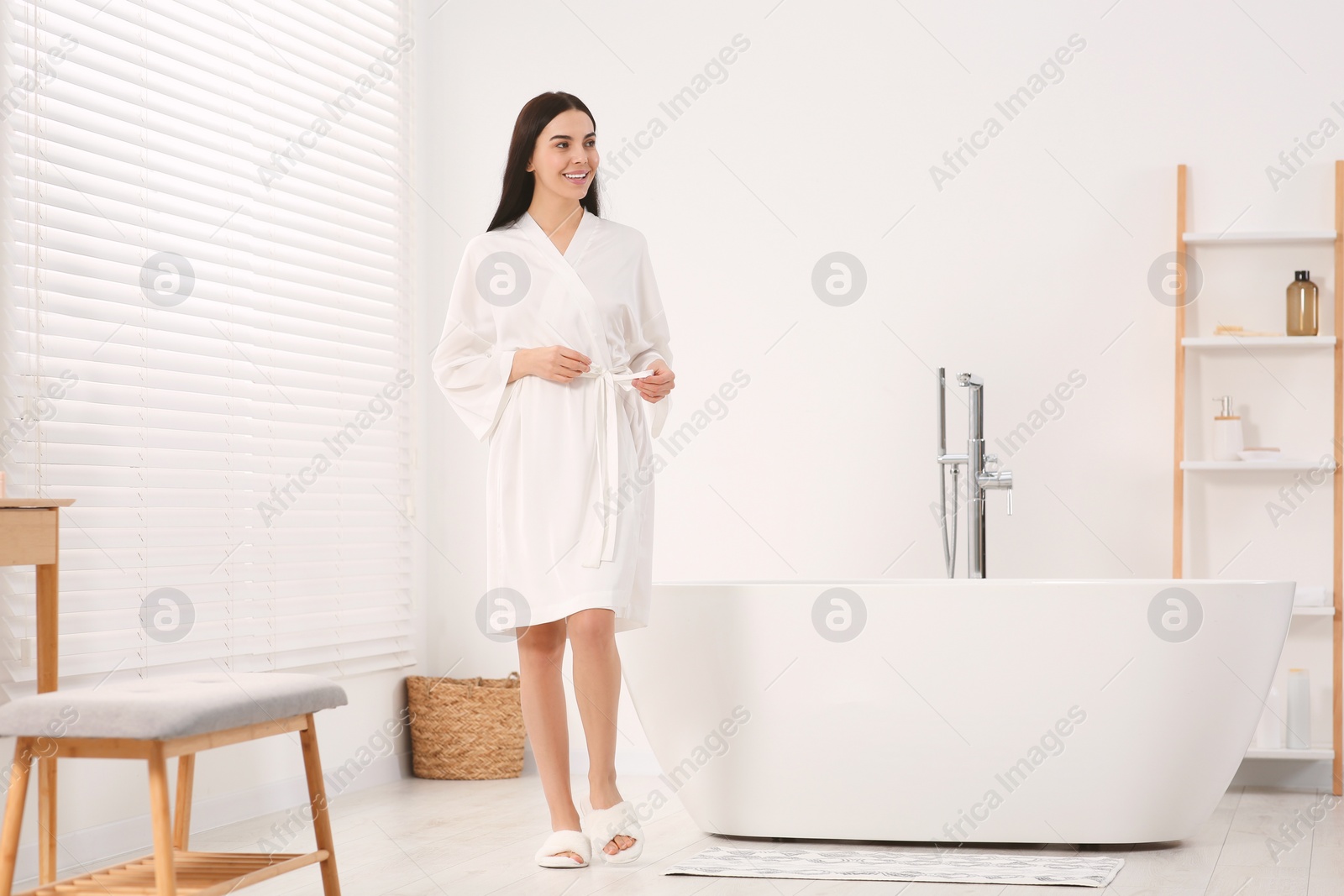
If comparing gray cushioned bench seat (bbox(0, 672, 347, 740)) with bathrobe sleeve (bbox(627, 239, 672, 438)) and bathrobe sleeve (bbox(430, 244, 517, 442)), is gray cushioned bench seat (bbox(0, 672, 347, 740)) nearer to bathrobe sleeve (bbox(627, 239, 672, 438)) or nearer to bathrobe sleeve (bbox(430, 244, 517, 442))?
bathrobe sleeve (bbox(430, 244, 517, 442))

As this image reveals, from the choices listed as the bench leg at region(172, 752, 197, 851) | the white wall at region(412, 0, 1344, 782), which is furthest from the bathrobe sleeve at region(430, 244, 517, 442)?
the white wall at region(412, 0, 1344, 782)

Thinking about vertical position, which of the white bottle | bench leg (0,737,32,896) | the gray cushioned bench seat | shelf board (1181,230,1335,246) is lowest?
the white bottle

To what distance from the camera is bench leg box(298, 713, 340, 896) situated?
6.49 ft

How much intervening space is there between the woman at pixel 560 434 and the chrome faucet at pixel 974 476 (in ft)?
3.20

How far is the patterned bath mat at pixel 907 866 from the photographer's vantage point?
2275 millimetres

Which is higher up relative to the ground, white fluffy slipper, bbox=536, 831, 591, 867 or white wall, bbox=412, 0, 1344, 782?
white wall, bbox=412, 0, 1344, 782

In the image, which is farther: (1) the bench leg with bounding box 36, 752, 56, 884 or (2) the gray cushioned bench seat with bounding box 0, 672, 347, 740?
(1) the bench leg with bounding box 36, 752, 56, 884

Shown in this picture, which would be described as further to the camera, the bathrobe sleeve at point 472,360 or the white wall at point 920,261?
the white wall at point 920,261

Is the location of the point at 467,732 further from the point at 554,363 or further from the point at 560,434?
the point at 554,363

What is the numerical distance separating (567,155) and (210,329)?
37.2 inches

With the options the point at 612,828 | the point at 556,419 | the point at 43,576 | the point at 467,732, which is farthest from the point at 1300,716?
the point at 43,576

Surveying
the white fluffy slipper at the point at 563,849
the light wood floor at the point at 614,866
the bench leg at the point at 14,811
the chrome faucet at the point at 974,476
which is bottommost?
the light wood floor at the point at 614,866

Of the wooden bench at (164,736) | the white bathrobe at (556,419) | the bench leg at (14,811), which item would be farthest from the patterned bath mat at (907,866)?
the bench leg at (14,811)

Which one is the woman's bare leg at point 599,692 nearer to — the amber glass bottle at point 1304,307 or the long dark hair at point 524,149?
the long dark hair at point 524,149
